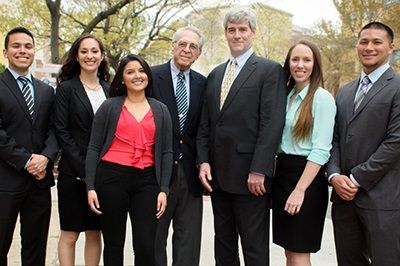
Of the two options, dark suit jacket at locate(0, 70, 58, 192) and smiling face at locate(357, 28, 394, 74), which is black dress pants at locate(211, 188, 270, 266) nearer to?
smiling face at locate(357, 28, 394, 74)

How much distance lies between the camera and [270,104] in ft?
10.6

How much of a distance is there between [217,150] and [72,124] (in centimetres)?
119

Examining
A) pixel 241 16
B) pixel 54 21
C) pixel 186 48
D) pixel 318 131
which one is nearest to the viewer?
pixel 318 131

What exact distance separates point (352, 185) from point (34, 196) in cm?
241

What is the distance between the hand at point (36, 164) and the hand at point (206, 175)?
123 centimetres

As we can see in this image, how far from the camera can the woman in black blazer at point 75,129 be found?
3424mm

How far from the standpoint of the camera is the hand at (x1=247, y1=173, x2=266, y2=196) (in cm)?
320

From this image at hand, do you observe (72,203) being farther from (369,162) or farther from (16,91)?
(369,162)

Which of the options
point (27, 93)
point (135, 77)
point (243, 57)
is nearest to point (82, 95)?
point (27, 93)

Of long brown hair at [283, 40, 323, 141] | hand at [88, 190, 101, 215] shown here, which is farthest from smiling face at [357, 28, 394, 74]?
hand at [88, 190, 101, 215]

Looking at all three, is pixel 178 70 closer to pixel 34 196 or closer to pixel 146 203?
pixel 146 203

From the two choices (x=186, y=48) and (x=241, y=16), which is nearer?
(x=241, y=16)

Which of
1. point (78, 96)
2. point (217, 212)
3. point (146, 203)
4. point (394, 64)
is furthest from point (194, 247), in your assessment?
point (394, 64)

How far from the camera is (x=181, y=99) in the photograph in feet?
12.0
